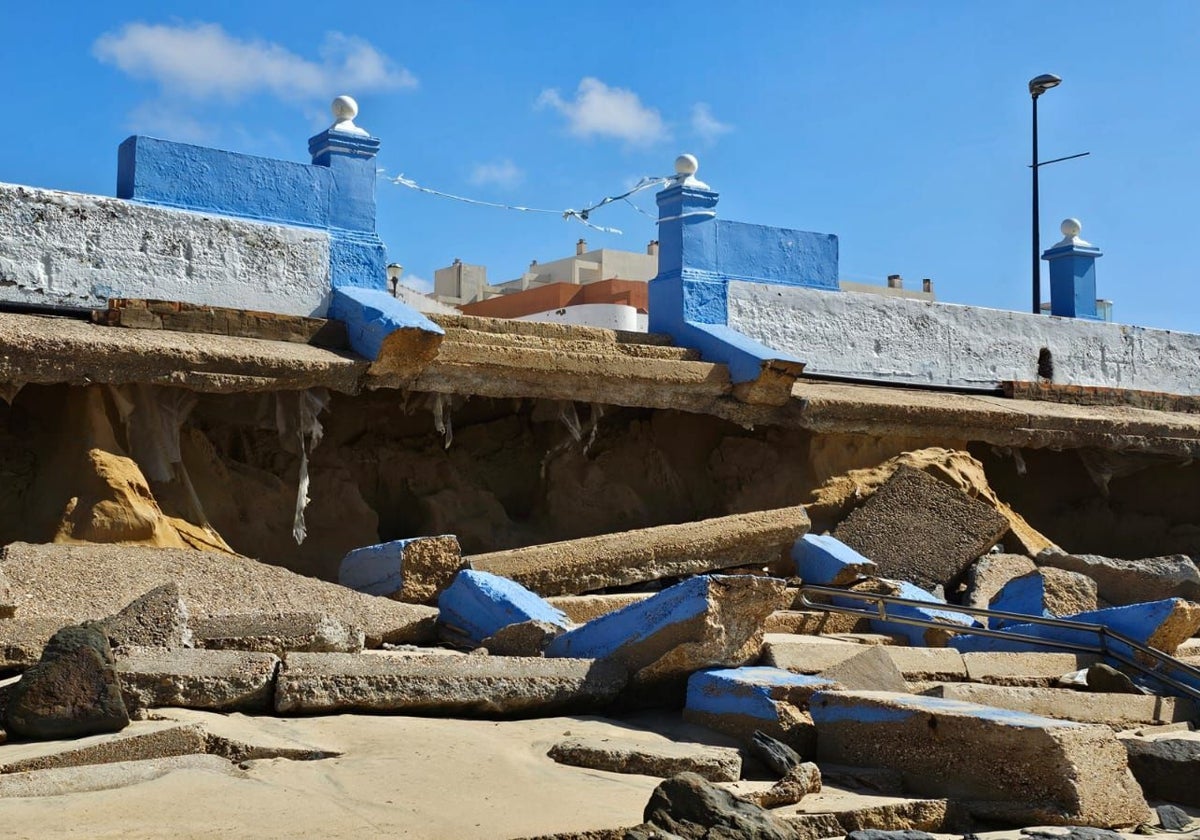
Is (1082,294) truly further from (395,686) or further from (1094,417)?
(395,686)

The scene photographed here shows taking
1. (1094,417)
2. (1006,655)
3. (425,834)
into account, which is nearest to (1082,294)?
(1094,417)

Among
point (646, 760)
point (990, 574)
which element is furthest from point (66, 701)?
point (990, 574)

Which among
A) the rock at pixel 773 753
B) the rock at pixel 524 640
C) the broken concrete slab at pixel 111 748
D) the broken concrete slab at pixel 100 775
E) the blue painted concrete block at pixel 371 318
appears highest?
the blue painted concrete block at pixel 371 318

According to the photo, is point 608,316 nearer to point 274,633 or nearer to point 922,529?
point 922,529

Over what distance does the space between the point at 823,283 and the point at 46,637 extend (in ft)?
24.2

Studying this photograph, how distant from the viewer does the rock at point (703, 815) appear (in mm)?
3797

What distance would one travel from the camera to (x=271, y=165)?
9.06 metres

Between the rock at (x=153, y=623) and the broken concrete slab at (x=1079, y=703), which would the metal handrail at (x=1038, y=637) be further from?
the rock at (x=153, y=623)

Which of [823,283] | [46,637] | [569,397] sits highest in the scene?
[823,283]

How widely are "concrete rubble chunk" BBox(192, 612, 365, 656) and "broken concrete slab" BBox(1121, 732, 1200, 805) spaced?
292 cm

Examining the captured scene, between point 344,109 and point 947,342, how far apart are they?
201 inches

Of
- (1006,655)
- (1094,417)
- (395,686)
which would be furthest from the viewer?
(1094,417)

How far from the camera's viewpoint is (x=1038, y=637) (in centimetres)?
732

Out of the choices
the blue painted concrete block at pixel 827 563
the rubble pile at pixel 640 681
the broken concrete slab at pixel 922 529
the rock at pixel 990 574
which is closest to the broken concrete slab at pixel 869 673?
the rubble pile at pixel 640 681
